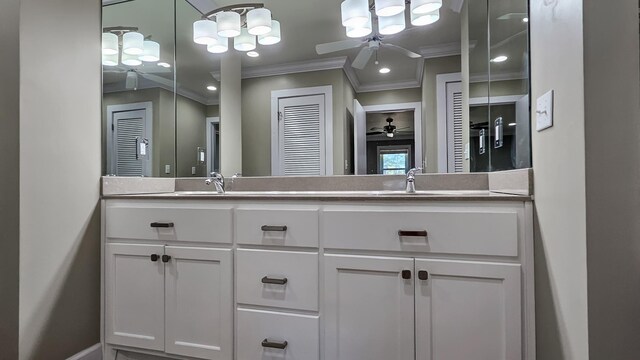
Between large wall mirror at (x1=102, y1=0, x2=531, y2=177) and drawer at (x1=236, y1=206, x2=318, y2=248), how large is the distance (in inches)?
23.2

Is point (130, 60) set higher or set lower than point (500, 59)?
higher

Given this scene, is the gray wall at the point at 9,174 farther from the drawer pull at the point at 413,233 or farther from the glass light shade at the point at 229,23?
the drawer pull at the point at 413,233

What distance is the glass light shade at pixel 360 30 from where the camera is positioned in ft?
5.82

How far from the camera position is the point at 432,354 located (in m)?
1.13

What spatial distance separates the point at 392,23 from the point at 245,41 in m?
0.97

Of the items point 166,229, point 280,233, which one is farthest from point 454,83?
point 166,229

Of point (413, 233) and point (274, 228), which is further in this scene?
point (274, 228)

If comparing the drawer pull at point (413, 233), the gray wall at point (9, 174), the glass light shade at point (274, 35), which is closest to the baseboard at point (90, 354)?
the gray wall at point (9, 174)

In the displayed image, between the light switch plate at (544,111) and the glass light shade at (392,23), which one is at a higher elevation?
the glass light shade at (392,23)

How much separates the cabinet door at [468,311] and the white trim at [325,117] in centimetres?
92

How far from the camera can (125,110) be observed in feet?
6.25

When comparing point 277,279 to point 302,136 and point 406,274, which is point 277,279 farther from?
point 302,136

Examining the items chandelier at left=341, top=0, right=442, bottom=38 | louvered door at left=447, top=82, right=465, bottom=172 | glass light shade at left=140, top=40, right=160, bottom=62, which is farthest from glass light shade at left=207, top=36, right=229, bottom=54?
louvered door at left=447, top=82, right=465, bottom=172

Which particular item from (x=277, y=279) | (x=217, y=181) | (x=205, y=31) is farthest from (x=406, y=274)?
(x=205, y=31)
